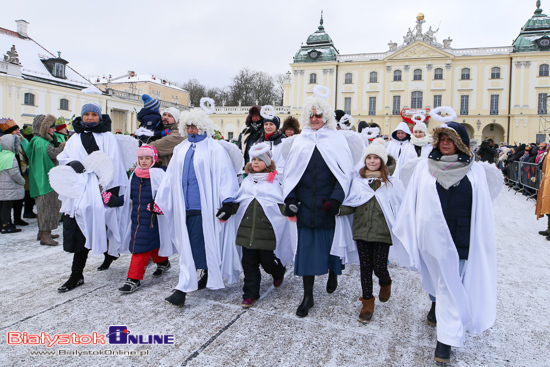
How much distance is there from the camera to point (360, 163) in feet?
13.4

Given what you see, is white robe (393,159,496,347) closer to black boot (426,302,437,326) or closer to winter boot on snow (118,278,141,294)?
black boot (426,302,437,326)

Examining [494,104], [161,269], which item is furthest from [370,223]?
[494,104]

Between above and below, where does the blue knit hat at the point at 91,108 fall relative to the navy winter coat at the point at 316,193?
above

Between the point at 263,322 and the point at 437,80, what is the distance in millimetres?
51773

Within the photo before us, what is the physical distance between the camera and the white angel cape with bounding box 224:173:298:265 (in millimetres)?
4082

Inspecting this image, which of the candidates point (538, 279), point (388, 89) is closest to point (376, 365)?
point (538, 279)

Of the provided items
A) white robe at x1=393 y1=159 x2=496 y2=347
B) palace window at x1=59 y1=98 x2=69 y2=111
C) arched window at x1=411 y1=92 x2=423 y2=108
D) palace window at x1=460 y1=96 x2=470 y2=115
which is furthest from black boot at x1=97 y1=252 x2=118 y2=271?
palace window at x1=460 y1=96 x2=470 y2=115

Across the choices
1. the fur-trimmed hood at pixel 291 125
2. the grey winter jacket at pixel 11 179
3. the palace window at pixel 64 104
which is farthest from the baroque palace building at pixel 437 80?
the fur-trimmed hood at pixel 291 125

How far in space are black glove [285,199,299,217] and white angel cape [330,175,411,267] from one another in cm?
44

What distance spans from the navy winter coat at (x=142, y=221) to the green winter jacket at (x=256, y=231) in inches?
40.5

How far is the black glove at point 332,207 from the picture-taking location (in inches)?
149

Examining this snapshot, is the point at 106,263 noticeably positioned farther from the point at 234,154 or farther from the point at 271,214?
the point at 271,214

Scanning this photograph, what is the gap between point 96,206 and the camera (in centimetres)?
441

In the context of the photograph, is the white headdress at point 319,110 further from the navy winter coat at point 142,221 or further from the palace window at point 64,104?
the palace window at point 64,104
